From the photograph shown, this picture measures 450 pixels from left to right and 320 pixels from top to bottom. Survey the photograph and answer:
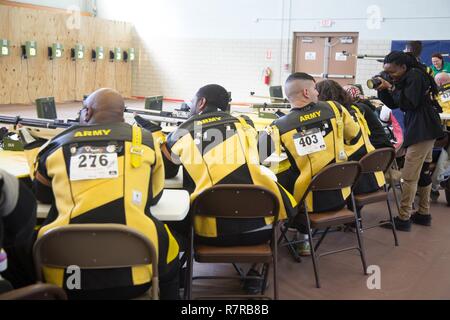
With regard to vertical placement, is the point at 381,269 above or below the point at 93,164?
below

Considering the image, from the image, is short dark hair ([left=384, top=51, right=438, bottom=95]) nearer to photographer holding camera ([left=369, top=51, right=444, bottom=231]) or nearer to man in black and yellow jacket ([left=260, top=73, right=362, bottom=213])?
photographer holding camera ([left=369, top=51, right=444, bottom=231])

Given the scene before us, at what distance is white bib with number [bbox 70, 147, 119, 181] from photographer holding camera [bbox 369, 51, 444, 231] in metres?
2.79

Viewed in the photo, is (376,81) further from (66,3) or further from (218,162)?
(66,3)

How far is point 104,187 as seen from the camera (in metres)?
1.96

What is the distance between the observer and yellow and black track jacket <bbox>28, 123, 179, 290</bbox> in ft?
6.28

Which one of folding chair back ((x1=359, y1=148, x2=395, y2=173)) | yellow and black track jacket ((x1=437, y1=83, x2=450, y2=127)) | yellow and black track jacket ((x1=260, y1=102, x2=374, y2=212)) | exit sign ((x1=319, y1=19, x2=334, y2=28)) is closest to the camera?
yellow and black track jacket ((x1=260, y1=102, x2=374, y2=212))

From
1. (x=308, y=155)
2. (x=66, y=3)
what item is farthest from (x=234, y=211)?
(x=66, y=3)

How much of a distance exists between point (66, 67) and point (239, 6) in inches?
159

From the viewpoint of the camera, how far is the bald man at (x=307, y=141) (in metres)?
3.12

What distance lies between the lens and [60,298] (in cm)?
152

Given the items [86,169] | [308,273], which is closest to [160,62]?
[308,273]

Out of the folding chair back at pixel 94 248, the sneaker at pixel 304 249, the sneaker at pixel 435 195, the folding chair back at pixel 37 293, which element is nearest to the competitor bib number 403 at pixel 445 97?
the sneaker at pixel 435 195

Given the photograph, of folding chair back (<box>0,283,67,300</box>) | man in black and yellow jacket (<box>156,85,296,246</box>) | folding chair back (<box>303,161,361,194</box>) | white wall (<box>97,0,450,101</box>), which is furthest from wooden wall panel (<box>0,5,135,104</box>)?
folding chair back (<box>0,283,67,300</box>)

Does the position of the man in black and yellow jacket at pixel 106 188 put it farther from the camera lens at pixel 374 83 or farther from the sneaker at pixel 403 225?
the sneaker at pixel 403 225
